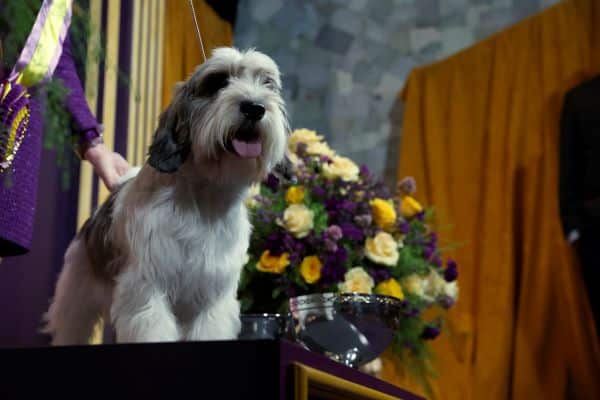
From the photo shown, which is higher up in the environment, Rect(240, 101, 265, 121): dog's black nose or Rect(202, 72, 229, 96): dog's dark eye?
Rect(202, 72, 229, 96): dog's dark eye

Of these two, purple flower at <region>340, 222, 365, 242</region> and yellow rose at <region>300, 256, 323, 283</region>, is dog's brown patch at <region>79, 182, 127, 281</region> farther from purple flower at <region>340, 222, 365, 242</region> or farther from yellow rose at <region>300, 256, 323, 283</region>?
purple flower at <region>340, 222, 365, 242</region>

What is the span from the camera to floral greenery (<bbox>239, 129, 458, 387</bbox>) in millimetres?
1963

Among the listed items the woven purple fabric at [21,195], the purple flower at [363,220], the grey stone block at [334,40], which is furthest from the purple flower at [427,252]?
the grey stone block at [334,40]

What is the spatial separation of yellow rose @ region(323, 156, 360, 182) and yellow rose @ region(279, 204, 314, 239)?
0.16 meters

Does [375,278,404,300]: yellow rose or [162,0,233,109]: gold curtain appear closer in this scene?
[375,278,404,300]: yellow rose

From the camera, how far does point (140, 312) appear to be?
52.9 inches

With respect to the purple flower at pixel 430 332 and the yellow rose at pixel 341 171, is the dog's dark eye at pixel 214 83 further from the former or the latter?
the purple flower at pixel 430 332

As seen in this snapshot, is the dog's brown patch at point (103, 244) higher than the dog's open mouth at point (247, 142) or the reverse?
the reverse

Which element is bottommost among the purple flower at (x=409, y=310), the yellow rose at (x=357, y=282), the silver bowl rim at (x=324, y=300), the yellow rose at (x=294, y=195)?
the silver bowl rim at (x=324, y=300)

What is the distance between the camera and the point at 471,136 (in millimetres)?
3611

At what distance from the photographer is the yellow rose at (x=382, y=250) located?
201cm

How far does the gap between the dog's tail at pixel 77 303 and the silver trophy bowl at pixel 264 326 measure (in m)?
0.28

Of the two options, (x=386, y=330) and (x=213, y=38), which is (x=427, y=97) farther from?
(x=386, y=330)

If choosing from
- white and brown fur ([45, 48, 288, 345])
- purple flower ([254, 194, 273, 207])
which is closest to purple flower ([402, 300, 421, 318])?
purple flower ([254, 194, 273, 207])
